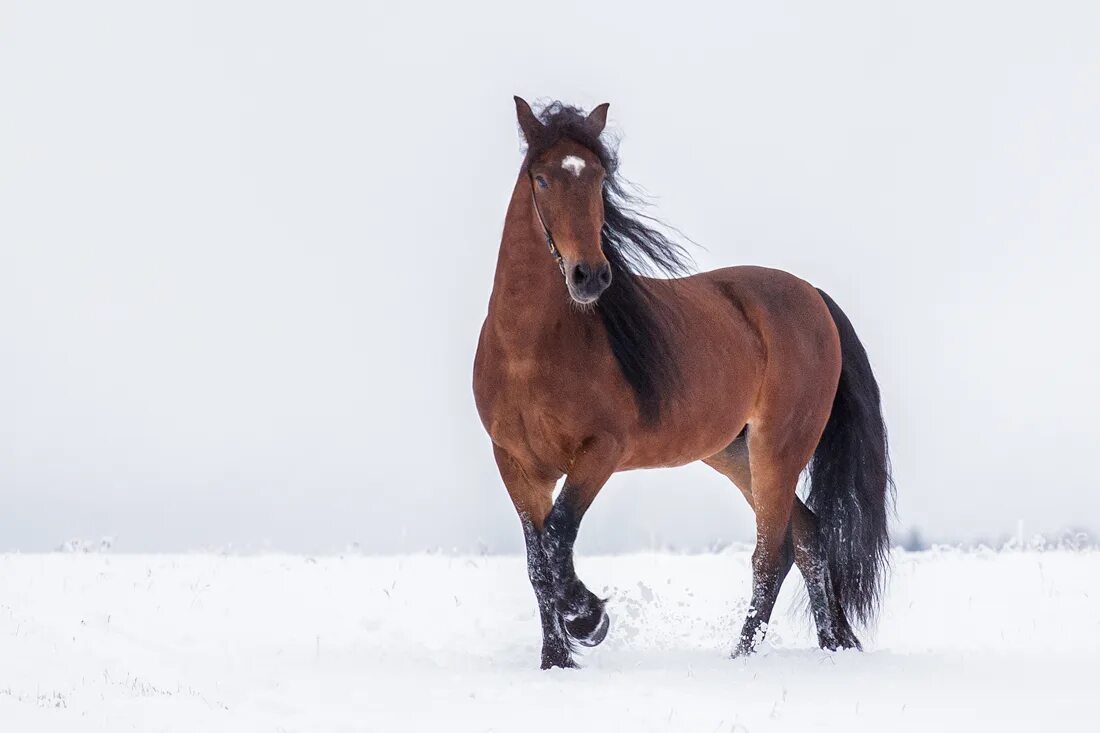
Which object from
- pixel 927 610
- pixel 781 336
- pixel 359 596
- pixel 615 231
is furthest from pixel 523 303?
pixel 927 610

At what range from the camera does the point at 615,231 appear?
695cm

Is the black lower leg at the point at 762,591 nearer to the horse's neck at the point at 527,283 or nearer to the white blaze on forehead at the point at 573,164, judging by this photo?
the horse's neck at the point at 527,283

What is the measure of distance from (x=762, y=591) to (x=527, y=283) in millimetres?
2523

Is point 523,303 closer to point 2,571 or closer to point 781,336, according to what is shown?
point 781,336

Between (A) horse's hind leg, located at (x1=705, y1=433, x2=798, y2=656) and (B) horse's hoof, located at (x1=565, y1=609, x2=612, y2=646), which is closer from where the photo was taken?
(B) horse's hoof, located at (x1=565, y1=609, x2=612, y2=646)

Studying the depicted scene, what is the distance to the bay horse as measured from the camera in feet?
20.9

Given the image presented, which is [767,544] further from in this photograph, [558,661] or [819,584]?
[558,661]

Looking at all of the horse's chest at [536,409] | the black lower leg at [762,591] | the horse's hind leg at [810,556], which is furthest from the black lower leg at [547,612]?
the horse's hind leg at [810,556]

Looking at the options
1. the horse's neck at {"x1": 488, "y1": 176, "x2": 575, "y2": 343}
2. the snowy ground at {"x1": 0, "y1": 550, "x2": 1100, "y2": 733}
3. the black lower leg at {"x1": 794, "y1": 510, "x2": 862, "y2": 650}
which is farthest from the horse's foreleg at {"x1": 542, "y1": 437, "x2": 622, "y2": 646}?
the black lower leg at {"x1": 794, "y1": 510, "x2": 862, "y2": 650}

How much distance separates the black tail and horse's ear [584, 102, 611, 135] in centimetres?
272

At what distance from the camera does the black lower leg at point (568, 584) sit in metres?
6.33

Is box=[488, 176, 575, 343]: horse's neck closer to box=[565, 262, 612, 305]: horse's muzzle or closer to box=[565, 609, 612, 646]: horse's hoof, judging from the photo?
box=[565, 262, 612, 305]: horse's muzzle

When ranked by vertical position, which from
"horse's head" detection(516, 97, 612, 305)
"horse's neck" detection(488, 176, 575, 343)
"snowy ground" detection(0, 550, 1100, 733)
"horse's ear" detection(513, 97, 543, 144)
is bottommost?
"snowy ground" detection(0, 550, 1100, 733)

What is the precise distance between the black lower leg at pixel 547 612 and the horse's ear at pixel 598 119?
2.23 metres
